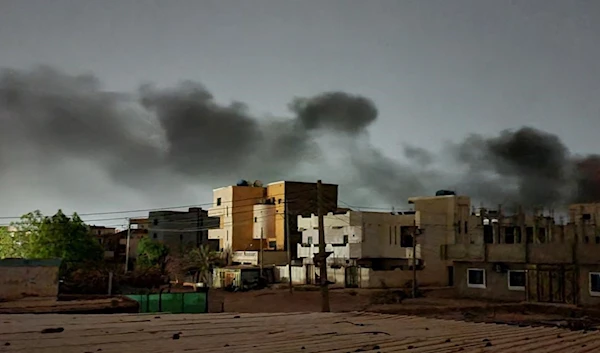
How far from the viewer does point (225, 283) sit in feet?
166

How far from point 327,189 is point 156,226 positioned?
66.7 feet

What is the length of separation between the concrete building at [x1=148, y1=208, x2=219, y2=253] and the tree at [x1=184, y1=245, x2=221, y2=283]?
1075cm

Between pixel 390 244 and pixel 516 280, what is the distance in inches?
652

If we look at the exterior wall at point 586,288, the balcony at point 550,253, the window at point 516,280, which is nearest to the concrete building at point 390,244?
the window at point 516,280

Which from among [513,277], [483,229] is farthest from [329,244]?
[513,277]

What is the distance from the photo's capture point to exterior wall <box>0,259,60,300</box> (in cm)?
2162

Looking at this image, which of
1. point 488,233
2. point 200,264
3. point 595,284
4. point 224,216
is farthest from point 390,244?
point 595,284

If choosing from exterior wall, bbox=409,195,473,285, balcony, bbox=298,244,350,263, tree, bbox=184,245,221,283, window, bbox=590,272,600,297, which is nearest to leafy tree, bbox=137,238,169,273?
tree, bbox=184,245,221,283

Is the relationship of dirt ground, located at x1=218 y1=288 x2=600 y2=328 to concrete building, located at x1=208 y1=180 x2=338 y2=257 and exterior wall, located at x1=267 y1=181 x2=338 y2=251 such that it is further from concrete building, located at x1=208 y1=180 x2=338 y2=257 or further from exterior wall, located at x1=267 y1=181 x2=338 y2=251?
concrete building, located at x1=208 y1=180 x2=338 y2=257

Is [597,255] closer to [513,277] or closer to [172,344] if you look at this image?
[513,277]

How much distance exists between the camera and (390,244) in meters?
49.9

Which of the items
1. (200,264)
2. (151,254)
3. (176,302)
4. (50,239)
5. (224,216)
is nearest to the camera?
(176,302)

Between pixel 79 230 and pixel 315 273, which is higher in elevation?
pixel 79 230

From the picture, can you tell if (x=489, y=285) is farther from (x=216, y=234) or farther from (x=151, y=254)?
(x=216, y=234)
